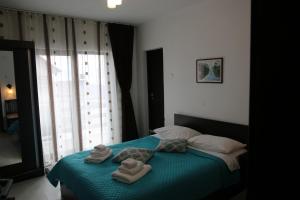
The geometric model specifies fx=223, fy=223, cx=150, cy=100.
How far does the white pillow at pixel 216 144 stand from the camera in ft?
8.91

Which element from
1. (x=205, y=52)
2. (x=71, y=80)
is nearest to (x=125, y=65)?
(x=71, y=80)

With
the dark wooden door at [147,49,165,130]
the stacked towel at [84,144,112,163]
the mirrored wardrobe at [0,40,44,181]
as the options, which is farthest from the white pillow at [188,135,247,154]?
the mirrored wardrobe at [0,40,44,181]

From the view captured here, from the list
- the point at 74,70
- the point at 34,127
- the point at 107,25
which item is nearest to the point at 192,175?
the point at 34,127

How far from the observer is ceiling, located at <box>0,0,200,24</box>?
3227 mm

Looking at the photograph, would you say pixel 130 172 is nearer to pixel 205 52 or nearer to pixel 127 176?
pixel 127 176

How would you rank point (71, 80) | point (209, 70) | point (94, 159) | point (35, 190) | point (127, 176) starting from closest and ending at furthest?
point (127, 176) → point (94, 159) → point (35, 190) → point (209, 70) → point (71, 80)

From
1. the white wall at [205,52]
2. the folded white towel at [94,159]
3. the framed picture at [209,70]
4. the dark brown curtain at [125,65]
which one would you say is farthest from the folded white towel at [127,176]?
the dark brown curtain at [125,65]

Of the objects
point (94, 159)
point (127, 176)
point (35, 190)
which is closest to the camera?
point (127, 176)

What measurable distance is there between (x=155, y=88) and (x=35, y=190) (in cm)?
279

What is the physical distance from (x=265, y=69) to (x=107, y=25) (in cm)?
415

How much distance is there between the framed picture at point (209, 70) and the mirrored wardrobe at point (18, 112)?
8.32ft

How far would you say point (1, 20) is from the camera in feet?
11.2

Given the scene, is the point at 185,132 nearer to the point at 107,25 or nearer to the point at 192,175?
the point at 192,175

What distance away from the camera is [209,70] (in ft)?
11.1
